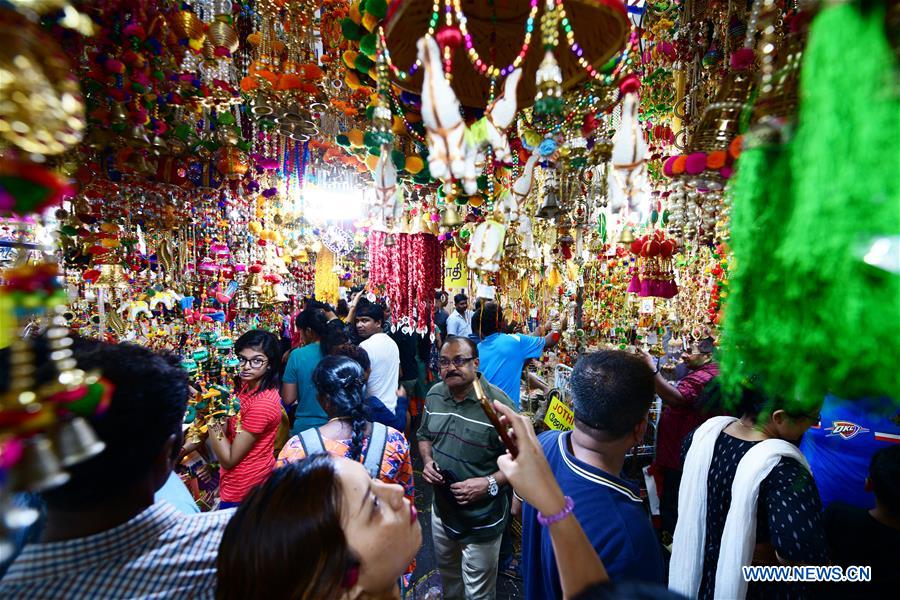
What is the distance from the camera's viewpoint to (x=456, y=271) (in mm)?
2633

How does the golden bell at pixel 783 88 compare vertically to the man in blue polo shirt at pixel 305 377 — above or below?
above

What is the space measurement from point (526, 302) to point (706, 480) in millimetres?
1848

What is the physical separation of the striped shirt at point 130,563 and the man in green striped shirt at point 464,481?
3.99 ft

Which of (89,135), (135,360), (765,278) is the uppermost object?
(89,135)

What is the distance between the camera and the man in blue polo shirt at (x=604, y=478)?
3.36 feet

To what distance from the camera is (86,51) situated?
1.43 m

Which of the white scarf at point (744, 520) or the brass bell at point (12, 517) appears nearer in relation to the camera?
the brass bell at point (12, 517)

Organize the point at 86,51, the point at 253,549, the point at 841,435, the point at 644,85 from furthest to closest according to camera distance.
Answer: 1. the point at 644,85
2. the point at 841,435
3. the point at 86,51
4. the point at 253,549

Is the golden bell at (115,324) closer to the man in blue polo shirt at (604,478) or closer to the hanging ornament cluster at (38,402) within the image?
the hanging ornament cluster at (38,402)

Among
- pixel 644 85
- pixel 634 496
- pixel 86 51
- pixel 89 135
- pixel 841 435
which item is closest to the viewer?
pixel 634 496

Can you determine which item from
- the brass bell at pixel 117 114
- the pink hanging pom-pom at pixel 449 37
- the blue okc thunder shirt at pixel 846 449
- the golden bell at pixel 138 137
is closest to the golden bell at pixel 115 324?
the golden bell at pixel 138 137

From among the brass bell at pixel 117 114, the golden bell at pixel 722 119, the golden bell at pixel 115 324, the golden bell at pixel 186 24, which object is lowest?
the golden bell at pixel 115 324

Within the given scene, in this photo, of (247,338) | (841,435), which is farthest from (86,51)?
(841,435)

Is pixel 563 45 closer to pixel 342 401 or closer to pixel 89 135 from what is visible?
pixel 342 401
